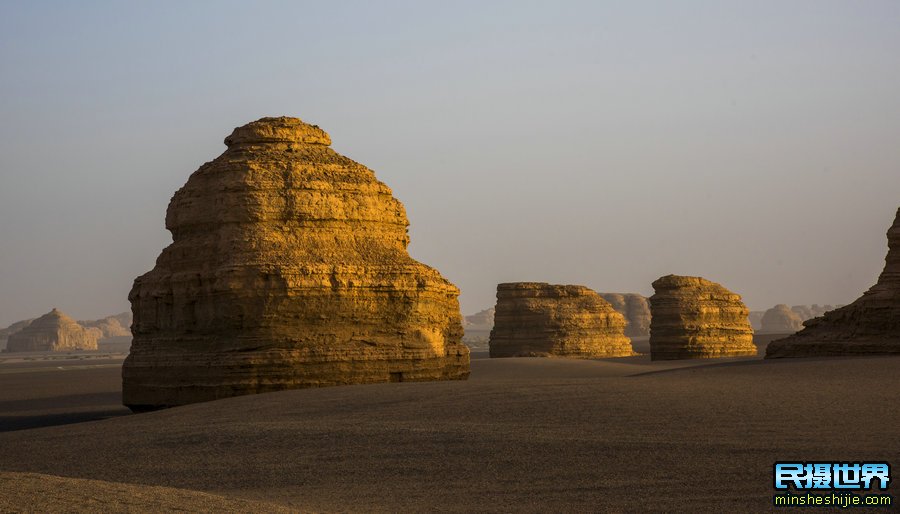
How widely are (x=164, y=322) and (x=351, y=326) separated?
12.7 ft

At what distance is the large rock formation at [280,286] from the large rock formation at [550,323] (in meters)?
28.7

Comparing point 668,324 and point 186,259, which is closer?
point 186,259

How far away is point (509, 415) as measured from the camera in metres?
14.4

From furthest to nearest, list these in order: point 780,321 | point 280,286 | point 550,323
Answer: point 780,321 → point 550,323 → point 280,286

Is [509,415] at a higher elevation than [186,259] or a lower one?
lower

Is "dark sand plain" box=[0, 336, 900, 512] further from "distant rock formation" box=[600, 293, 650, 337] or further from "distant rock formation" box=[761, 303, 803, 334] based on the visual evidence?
"distant rock formation" box=[761, 303, 803, 334]

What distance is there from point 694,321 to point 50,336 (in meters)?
116

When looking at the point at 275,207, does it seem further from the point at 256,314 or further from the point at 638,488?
the point at 638,488

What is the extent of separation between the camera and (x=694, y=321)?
163 feet

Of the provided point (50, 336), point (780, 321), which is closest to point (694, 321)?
point (50, 336)

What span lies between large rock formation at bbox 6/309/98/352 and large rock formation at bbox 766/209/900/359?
133m

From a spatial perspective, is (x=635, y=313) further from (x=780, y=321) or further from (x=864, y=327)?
(x=864, y=327)

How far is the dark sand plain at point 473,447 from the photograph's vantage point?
1004 cm

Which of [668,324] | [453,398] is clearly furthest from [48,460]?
[668,324]
